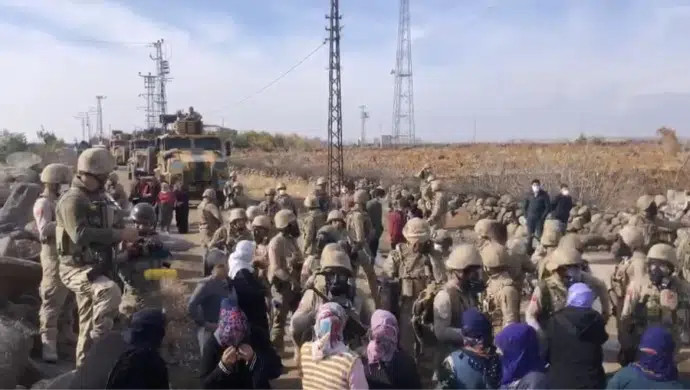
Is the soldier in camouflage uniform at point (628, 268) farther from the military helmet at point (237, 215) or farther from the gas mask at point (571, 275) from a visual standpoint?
the military helmet at point (237, 215)

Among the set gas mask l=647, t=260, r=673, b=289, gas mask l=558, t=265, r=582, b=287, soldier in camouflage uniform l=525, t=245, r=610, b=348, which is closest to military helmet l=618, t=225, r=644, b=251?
gas mask l=647, t=260, r=673, b=289

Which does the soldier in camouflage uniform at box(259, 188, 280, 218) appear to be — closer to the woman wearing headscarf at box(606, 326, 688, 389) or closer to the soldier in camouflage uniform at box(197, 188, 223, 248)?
the soldier in camouflage uniform at box(197, 188, 223, 248)

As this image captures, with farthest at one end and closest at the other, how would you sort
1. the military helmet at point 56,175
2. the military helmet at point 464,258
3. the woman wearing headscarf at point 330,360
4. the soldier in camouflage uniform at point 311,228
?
the soldier in camouflage uniform at point 311,228, the military helmet at point 56,175, the military helmet at point 464,258, the woman wearing headscarf at point 330,360

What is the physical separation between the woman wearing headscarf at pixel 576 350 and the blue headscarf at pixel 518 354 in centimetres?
64

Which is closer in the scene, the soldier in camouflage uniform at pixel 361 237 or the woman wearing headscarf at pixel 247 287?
the woman wearing headscarf at pixel 247 287

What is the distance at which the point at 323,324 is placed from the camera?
12.3ft

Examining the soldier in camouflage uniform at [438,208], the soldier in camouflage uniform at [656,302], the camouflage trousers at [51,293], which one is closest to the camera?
the soldier in camouflage uniform at [656,302]

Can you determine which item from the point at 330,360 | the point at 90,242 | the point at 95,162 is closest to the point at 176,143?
the point at 95,162

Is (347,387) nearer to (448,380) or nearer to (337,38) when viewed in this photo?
(448,380)

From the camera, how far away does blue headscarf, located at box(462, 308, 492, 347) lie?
386 centimetres

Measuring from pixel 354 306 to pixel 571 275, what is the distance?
1647mm

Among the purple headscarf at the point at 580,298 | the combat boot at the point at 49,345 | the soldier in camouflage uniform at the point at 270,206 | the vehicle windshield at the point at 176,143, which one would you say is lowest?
the combat boot at the point at 49,345

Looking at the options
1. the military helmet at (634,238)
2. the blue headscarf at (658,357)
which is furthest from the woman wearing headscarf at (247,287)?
the military helmet at (634,238)

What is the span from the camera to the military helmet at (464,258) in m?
5.07
